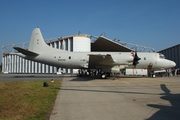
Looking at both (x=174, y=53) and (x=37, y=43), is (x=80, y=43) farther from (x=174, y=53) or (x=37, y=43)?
(x=174, y=53)

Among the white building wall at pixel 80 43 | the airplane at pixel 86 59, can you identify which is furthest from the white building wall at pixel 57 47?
the airplane at pixel 86 59

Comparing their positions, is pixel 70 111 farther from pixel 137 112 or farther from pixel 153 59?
pixel 153 59

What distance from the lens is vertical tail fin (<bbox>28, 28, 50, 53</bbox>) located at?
26.9m

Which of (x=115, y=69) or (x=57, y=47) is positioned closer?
(x=115, y=69)

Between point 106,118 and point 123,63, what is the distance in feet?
61.5

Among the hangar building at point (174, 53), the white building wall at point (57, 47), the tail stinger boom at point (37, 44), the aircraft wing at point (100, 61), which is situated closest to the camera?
the aircraft wing at point (100, 61)

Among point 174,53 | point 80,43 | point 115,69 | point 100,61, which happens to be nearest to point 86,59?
point 100,61

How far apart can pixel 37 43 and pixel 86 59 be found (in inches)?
319

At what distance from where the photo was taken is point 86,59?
2603cm

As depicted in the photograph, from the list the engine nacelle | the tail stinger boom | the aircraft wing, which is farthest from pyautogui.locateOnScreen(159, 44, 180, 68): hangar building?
the tail stinger boom

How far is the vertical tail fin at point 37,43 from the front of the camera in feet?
88.3

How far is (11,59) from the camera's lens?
74.7 meters

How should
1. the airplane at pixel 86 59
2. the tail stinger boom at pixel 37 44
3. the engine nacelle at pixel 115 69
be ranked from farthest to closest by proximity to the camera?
the tail stinger boom at pixel 37 44
the engine nacelle at pixel 115 69
the airplane at pixel 86 59

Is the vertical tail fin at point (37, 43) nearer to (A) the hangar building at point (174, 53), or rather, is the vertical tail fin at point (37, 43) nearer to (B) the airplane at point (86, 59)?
(B) the airplane at point (86, 59)
